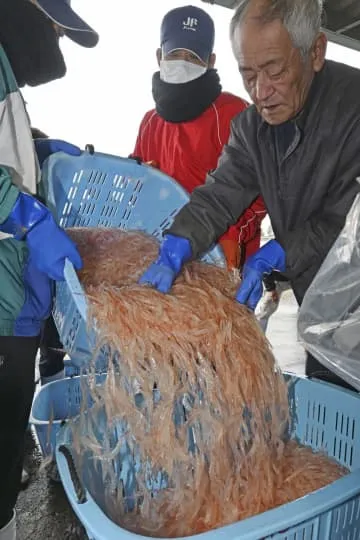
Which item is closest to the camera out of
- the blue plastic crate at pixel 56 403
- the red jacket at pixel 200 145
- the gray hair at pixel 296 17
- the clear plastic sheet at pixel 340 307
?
the clear plastic sheet at pixel 340 307

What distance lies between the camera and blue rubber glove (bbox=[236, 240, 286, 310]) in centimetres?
129

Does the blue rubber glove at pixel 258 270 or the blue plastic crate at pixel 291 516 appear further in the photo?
the blue rubber glove at pixel 258 270

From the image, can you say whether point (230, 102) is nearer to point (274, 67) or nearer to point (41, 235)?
point (274, 67)

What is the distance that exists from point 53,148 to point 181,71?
2.27 ft

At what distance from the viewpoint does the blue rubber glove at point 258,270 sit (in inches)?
50.7

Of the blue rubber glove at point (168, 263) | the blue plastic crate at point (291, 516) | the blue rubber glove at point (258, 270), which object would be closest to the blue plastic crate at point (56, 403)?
the blue plastic crate at point (291, 516)

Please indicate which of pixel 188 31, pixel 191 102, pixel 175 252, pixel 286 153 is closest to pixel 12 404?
pixel 175 252

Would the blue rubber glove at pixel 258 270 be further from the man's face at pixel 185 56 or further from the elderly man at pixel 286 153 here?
the man's face at pixel 185 56

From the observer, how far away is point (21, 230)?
1.22 m

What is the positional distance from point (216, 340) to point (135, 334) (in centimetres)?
19

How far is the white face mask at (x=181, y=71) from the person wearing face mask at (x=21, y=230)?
1.92 ft

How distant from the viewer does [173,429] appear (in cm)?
115

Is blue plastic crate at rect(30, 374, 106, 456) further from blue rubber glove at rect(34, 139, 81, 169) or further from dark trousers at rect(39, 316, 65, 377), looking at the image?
dark trousers at rect(39, 316, 65, 377)

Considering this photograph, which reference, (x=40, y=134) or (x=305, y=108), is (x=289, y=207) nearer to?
(x=305, y=108)
